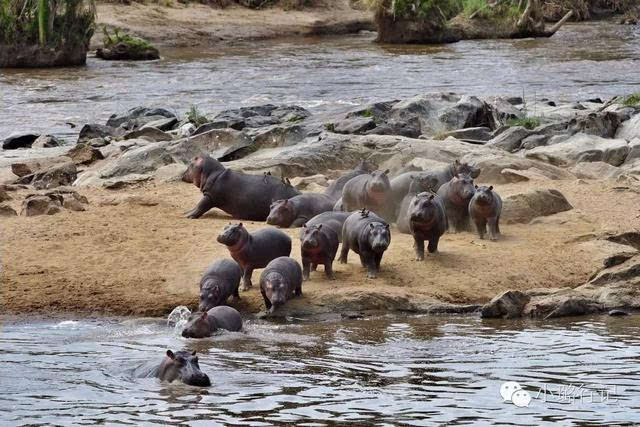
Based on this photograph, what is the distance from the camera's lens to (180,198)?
13.3 m

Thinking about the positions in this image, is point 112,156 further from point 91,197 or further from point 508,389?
point 508,389

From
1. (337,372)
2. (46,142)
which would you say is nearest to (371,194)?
(337,372)

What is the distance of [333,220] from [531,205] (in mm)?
2198

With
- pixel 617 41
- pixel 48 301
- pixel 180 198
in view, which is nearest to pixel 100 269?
pixel 48 301

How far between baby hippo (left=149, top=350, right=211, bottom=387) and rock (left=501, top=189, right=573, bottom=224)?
504 centimetres

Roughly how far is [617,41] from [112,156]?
957 inches

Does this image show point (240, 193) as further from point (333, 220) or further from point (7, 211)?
point (7, 211)

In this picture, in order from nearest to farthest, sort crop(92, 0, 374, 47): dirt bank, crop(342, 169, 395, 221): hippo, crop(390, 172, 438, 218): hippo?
crop(342, 169, 395, 221): hippo, crop(390, 172, 438, 218): hippo, crop(92, 0, 374, 47): dirt bank

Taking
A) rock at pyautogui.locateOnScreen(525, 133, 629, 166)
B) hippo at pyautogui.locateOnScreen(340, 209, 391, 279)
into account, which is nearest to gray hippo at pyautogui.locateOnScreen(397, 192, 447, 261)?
hippo at pyautogui.locateOnScreen(340, 209, 391, 279)

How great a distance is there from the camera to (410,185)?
Result: 460 inches

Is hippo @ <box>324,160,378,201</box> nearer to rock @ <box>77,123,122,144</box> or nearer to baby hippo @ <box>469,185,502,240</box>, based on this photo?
baby hippo @ <box>469,185,502,240</box>

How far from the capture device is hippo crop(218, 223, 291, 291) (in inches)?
390

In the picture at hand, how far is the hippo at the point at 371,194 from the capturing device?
11.4 metres

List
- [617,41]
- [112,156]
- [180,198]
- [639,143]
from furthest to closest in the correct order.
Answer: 1. [617,41]
2. [112,156]
3. [639,143]
4. [180,198]
